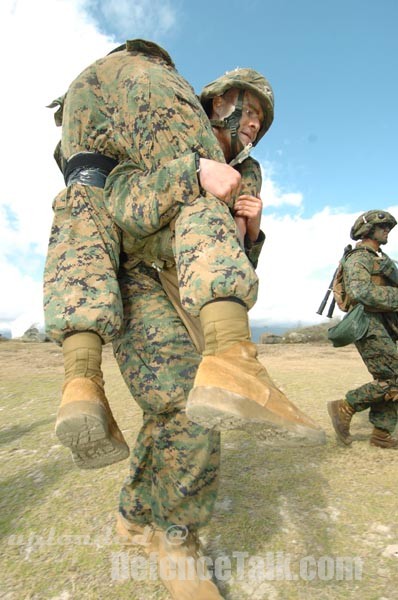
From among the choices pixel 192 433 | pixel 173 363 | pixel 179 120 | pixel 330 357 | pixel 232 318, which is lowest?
pixel 330 357

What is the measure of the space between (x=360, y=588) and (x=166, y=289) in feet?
5.64

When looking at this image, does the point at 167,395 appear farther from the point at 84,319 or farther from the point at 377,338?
the point at 377,338

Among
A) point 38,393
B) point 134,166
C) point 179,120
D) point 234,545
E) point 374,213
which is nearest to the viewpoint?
point 179,120

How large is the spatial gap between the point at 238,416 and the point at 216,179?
0.89 m

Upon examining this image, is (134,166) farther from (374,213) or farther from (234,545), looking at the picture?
(374,213)

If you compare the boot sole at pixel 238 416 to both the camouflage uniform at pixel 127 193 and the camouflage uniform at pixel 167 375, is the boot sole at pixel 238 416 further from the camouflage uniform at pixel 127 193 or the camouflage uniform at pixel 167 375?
the camouflage uniform at pixel 167 375

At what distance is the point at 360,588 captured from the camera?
1.97 metres

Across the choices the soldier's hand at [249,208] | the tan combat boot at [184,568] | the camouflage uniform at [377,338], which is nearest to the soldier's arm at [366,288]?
the camouflage uniform at [377,338]

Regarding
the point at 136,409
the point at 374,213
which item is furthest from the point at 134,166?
the point at 136,409

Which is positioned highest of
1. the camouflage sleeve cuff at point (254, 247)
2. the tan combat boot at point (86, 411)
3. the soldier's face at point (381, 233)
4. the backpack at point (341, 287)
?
the soldier's face at point (381, 233)

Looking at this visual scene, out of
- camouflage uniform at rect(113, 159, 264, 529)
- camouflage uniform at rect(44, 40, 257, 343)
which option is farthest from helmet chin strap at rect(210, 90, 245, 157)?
camouflage uniform at rect(44, 40, 257, 343)

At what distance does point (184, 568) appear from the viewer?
1955 millimetres

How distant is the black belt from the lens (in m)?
1.89

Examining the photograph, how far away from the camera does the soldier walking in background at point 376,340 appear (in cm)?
392
